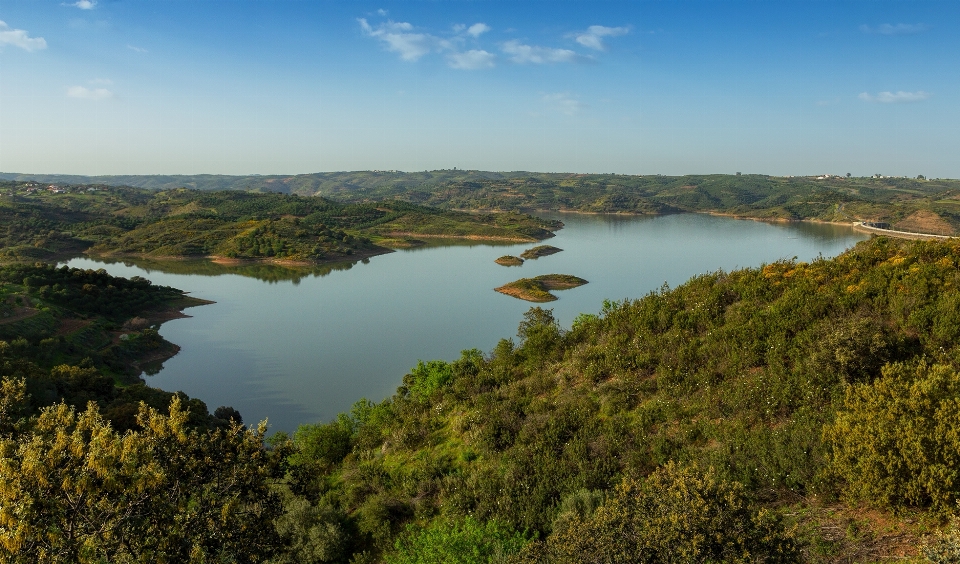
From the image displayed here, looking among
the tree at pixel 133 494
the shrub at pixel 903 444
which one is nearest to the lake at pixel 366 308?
the tree at pixel 133 494

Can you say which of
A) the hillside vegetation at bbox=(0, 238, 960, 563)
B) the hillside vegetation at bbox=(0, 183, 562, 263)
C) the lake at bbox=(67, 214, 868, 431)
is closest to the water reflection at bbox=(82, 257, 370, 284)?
the lake at bbox=(67, 214, 868, 431)

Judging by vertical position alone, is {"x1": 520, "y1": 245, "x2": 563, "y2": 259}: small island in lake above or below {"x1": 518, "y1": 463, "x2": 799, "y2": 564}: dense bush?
below

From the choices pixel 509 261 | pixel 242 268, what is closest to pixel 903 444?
pixel 509 261

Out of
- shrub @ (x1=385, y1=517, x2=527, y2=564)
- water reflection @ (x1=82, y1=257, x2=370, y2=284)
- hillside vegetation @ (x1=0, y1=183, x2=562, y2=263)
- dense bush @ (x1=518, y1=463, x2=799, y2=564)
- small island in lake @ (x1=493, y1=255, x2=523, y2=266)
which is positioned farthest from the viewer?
hillside vegetation @ (x1=0, y1=183, x2=562, y2=263)

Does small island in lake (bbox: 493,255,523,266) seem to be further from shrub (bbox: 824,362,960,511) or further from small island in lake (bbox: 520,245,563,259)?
shrub (bbox: 824,362,960,511)

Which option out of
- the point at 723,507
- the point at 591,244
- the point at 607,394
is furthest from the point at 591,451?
the point at 591,244

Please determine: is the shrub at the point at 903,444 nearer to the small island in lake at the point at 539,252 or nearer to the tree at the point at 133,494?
the tree at the point at 133,494
